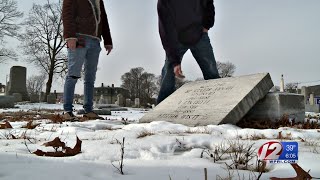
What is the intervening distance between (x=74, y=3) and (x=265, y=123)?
11.4ft

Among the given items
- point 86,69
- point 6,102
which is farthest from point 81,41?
point 6,102

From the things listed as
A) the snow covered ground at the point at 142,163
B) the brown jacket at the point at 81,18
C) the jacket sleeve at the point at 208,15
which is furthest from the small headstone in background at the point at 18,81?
the snow covered ground at the point at 142,163

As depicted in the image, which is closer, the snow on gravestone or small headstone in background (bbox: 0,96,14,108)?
the snow on gravestone

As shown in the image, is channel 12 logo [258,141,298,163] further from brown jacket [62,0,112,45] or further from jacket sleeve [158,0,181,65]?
jacket sleeve [158,0,181,65]

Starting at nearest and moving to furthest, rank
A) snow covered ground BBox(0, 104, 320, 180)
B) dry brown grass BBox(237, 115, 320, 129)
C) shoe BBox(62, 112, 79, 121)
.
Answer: snow covered ground BBox(0, 104, 320, 180), dry brown grass BBox(237, 115, 320, 129), shoe BBox(62, 112, 79, 121)

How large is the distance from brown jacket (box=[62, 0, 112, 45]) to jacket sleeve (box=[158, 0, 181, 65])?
1.08 meters

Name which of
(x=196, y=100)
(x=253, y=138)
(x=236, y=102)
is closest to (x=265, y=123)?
(x=236, y=102)

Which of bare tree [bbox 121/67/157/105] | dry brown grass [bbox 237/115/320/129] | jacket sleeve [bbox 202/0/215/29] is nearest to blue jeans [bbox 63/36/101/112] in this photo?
jacket sleeve [bbox 202/0/215/29]

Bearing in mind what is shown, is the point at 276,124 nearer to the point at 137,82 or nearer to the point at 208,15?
the point at 208,15

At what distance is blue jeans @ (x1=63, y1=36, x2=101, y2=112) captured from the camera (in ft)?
16.2

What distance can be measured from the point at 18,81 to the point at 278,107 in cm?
2363

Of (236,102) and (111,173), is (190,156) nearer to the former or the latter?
(111,173)

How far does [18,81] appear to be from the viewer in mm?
24078

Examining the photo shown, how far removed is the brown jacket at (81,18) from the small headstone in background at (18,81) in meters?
20.5
